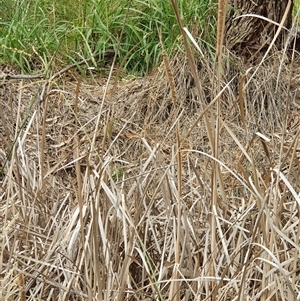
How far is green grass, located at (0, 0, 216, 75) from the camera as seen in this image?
3.97m

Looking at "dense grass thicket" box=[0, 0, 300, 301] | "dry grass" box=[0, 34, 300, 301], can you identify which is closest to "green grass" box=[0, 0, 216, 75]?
"dense grass thicket" box=[0, 0, 300, 301]

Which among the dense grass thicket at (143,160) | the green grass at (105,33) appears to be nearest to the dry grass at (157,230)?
the dense grass thicket at (143,160)

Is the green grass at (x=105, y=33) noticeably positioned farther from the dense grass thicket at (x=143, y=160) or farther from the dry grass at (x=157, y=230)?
the dry grass at (x=157, y=230)

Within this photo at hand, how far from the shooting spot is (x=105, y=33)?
413cm

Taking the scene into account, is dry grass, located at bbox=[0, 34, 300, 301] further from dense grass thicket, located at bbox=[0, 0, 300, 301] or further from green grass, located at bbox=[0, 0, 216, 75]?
green grass, located at bbox=[0, 0, 216, 75]

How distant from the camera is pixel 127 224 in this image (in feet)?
6.11

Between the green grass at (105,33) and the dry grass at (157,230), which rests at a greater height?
the dry grass at (157,230)

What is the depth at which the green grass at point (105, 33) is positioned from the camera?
3.97 meters

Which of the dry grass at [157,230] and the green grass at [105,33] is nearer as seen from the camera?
the dry grass at [157,230]

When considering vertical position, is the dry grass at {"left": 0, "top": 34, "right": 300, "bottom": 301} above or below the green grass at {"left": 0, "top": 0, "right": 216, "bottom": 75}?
above

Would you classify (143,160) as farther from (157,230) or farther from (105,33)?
(105,33)

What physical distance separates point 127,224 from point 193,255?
0.20 meters

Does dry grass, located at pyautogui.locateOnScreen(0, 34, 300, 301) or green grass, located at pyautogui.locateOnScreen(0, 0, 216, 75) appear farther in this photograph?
green grass, located at pyautogui.locateOnScreen(0, 0, 216, 75)

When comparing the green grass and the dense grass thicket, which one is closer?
the dense grass thicket
